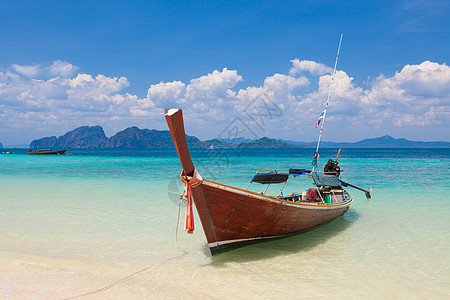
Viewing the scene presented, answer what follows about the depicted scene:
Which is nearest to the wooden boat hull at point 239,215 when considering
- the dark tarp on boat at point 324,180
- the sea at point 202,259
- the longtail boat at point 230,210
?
the longtail boat at point 230,210

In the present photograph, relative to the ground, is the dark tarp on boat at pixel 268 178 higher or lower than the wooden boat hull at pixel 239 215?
higher

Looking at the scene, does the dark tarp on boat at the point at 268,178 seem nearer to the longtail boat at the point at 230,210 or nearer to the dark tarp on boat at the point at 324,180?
the dark tarp on boat at the point at 324,180

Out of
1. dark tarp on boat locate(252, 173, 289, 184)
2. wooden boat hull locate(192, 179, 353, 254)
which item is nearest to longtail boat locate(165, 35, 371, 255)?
wooden boat hull locate(192, 179, 353, 254)

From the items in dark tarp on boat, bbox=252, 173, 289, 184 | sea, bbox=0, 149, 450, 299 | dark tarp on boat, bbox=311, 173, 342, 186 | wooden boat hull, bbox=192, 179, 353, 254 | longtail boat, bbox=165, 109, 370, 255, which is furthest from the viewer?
dark tarp on boat, bbox=311, 173, 342, 186

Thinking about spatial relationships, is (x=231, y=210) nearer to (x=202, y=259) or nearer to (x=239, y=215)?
(x=239, y=215)

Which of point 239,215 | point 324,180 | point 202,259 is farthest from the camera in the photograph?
point 324,180

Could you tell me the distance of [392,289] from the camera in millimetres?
6203

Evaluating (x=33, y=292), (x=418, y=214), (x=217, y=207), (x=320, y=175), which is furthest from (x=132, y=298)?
(x=418, y=214)

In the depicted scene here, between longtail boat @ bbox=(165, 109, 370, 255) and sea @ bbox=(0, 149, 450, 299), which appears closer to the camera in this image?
sea @ bbox=(0, 149, 450, 299)

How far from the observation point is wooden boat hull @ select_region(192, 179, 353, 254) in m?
6.69

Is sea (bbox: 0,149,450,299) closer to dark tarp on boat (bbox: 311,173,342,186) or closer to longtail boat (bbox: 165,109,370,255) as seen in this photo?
longtail boat (bbox: 165,109,370,255)

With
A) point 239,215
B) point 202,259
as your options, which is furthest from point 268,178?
point 202,259

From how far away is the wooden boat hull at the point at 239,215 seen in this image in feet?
22.0

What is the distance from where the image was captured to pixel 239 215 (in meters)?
7.15
